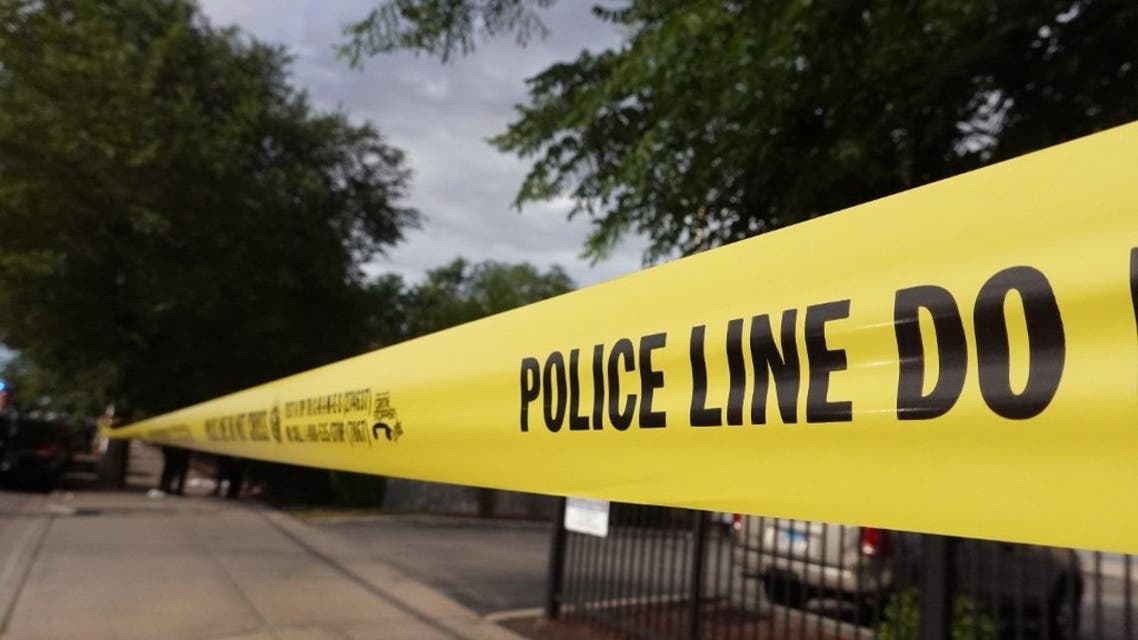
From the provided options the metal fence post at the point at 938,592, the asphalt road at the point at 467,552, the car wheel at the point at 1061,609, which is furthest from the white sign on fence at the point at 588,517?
the car wheel at the point at 1061,609

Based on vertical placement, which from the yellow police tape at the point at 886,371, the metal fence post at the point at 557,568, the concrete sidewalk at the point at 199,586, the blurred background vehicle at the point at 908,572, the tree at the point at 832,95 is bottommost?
the concrete sidewalk at the point at 199,586

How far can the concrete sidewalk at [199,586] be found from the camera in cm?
617

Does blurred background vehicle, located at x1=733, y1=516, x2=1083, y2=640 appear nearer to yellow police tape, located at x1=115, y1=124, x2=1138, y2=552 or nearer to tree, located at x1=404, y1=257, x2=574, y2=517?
yellow police tape, located at x1=115, y1=124, x2=1138, y2=552

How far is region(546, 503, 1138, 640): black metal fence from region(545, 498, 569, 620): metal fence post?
0.03ft

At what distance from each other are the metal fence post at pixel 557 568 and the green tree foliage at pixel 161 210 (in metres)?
10.7

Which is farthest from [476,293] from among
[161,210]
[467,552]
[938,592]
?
[938,592]

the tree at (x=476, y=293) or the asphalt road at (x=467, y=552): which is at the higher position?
the tree at (x=476, y=293)

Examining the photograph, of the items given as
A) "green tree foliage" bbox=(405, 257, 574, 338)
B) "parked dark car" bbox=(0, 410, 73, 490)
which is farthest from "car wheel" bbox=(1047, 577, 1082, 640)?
"parked dark car" bbox=(0, 410, 73, 490)

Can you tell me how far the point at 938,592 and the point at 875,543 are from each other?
1.71m

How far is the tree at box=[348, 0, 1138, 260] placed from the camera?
182 inches

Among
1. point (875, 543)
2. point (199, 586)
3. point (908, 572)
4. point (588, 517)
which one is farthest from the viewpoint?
point (199, 586)

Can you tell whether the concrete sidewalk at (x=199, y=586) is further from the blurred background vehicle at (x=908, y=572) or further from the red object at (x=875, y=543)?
the red object at (x=875, y=543)

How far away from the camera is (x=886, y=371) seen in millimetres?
1555

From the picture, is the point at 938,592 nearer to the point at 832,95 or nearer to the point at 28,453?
the point at 832,95
